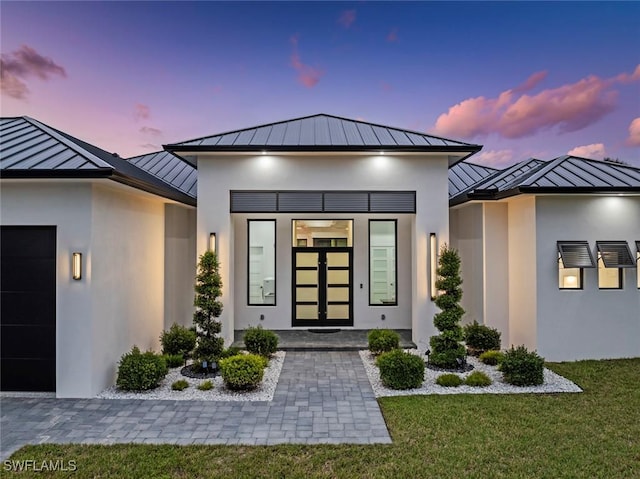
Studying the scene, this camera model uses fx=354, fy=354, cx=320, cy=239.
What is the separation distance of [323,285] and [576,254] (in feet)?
22.4

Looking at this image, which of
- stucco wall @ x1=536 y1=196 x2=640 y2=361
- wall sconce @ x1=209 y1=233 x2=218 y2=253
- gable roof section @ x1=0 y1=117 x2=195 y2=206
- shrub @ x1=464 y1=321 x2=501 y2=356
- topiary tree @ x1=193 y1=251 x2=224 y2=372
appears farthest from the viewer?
wall sconce @ x1=209 y1=233 x2=218 y2=253

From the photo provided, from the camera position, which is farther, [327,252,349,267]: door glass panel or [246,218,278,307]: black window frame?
[327,252,349,267]: door glass panel

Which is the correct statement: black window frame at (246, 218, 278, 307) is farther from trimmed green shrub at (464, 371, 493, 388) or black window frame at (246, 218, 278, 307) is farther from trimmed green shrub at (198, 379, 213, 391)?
trimmed green shrub at (464, 371, 493, 388)

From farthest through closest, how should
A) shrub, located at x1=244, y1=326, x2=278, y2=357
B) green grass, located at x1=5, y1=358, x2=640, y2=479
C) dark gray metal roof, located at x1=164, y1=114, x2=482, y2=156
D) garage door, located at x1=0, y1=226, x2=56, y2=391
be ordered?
dark gray metal roof, located at x1=164, y1=114, x2=482, y2=156 → shrub, located at x1=244, y1=326, x2=278, y2=357 → garage door, located at x1=0, y1=226, x2=56, y2=391 → green grass, located at x1=5, y1=358, x2=640, y2=479

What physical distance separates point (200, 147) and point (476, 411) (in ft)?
26.6

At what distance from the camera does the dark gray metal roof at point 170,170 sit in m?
11.6

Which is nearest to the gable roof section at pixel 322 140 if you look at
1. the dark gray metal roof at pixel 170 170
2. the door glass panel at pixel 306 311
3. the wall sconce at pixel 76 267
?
the dark gray metal roof at pixel 170 170

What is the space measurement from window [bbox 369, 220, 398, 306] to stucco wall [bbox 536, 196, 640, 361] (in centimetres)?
418

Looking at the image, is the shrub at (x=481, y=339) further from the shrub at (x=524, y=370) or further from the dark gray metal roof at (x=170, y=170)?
the dark gray metal roof at (x=170, y=170)

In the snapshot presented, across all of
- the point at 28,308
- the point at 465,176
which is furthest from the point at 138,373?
the point at 465,176

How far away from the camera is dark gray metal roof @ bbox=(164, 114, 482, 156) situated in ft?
28.8

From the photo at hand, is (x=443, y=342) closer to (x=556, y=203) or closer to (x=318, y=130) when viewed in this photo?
(x=556, y=203)

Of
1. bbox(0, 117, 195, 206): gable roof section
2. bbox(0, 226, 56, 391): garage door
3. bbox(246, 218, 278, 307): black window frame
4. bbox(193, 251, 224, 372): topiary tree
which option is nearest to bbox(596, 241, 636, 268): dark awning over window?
bbox(246, 218, 278, 307): black window frame

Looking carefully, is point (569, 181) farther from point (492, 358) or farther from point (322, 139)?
point (322, 139)
